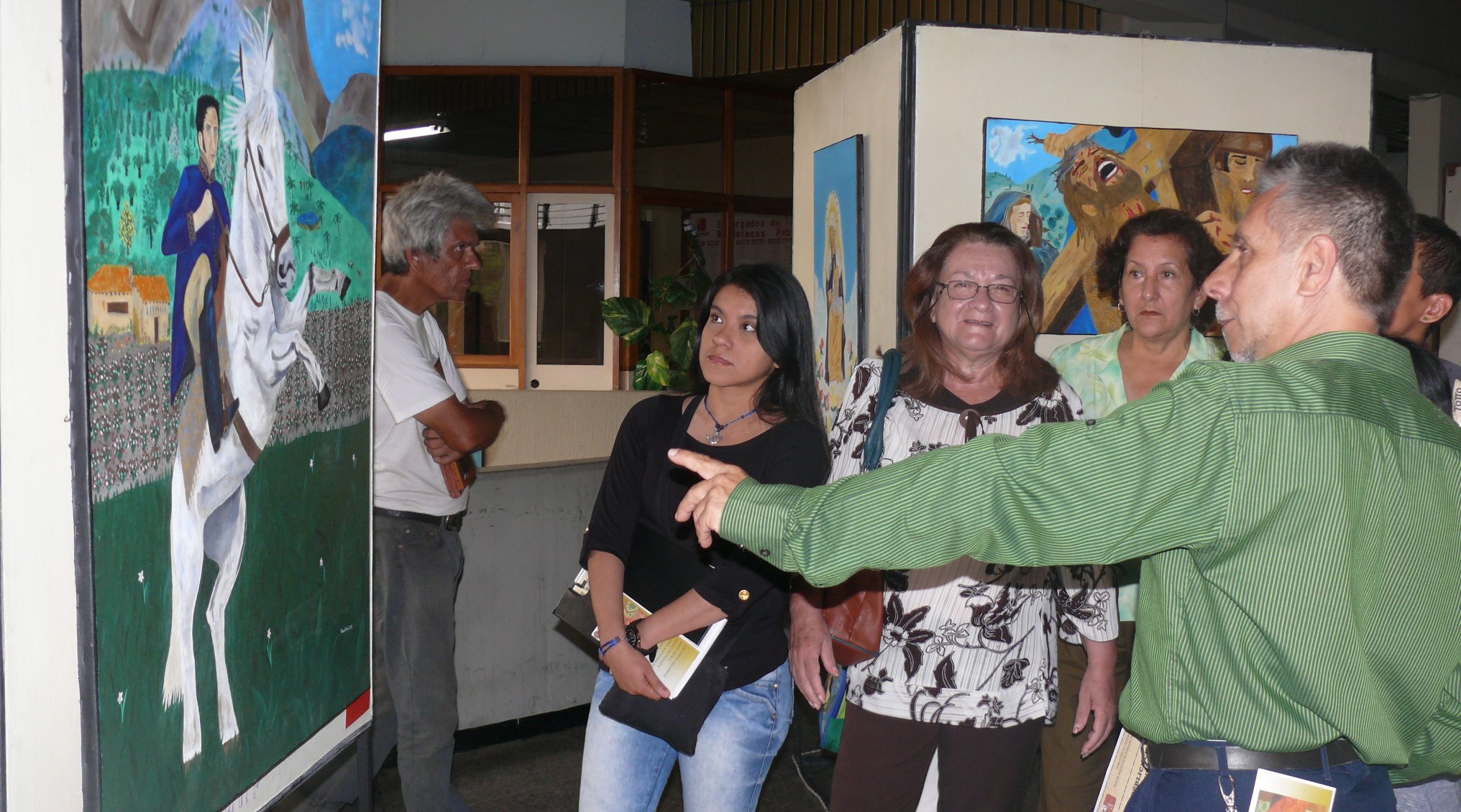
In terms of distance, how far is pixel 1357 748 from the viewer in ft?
4.06

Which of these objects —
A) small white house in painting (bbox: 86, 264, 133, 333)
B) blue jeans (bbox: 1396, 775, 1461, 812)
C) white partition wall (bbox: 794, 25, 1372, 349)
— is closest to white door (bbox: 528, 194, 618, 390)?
Result: white partition wall (bbox: 794, 25, 1372, 349)

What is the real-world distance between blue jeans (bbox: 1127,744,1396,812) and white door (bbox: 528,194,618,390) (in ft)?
26.5

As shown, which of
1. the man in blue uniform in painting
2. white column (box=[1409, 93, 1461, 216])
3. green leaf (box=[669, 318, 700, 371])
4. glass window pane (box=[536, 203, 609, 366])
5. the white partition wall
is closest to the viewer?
the man in blue uniform in painting

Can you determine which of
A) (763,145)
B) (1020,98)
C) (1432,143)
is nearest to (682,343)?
(1020,98)

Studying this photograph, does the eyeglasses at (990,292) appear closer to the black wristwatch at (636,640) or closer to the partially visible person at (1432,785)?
the partially visible person at (1432,785)

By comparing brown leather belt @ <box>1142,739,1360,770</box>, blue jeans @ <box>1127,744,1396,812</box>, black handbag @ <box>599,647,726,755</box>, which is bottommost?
black handbag @ <box>599,647,726,755</box>

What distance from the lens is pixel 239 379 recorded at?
136 cm

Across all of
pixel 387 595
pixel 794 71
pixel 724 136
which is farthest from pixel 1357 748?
pixel 724 136

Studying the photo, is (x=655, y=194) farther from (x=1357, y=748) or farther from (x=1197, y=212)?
(x=1357, y=748)

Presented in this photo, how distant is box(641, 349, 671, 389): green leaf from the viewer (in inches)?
271

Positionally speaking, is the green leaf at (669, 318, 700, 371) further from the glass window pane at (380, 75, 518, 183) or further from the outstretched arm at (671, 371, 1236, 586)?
the outstretched arm at (671, 371, 1236, 586)

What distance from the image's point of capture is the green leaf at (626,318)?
24.1 feet

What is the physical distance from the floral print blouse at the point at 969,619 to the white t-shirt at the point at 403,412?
3.68ft

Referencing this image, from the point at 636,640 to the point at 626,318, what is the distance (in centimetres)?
534
